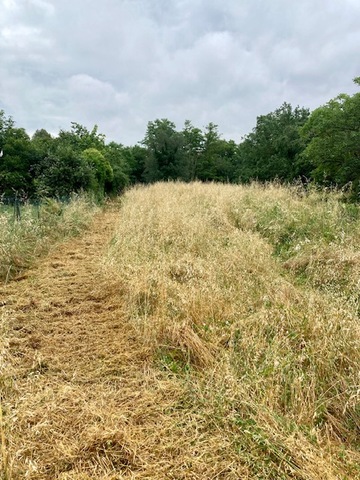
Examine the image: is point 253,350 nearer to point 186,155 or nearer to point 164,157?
point 164,157

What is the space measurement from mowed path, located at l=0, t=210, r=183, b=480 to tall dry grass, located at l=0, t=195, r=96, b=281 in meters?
0.79

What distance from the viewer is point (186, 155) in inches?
1070

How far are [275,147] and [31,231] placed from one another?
995 inches

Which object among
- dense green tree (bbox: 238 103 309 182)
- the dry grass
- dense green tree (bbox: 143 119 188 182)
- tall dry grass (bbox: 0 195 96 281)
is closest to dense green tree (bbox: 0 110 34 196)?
tall dry grass (bbox: 0 195 96 281)

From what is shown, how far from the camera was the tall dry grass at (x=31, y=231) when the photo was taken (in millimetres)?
4074

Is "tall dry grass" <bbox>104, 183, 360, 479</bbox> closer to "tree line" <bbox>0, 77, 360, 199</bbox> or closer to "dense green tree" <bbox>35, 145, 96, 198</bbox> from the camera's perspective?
"tree line" <bbox>0, 77, 360, 199</bbox>

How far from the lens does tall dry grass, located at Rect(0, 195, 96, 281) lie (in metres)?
4.07

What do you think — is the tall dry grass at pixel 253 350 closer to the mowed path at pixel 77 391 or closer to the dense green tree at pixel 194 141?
the mowed path at pixel 77 391

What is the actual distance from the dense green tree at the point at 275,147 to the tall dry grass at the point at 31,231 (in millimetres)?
20254

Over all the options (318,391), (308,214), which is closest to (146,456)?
(318,391)

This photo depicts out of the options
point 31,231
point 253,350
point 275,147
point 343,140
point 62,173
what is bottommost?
point 253,350

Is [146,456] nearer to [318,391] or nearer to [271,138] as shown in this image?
[318,391]

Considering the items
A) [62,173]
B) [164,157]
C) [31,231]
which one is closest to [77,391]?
[31,231]

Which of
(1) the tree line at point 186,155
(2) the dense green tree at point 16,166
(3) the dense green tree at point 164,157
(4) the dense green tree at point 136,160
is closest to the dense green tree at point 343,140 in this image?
(1) the tree line at point 186,155
